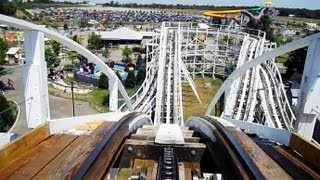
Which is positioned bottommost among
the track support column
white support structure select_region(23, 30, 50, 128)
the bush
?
the bush

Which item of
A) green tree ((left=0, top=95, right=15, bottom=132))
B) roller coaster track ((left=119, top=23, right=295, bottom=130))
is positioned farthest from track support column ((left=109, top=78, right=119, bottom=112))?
green tree ((left=0, top=95, right=15, bottom=132))

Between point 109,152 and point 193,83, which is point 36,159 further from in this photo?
point 193,83

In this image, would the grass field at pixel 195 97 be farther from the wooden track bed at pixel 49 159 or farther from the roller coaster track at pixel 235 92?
the wooden track bed at pixel 49 159

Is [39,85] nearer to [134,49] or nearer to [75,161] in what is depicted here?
[75,161]

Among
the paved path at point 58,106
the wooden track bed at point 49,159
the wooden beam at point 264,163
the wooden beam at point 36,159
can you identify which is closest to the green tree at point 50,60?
the paved path at point 58,106

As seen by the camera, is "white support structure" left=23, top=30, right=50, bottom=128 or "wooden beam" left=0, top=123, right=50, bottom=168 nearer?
"wooden beam" left=0, top=123, right=50, bottom=168

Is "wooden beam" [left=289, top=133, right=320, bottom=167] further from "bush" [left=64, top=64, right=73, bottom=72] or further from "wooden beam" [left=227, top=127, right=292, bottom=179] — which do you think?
"bush" [left=64, top=64, right=73, bottom=72]

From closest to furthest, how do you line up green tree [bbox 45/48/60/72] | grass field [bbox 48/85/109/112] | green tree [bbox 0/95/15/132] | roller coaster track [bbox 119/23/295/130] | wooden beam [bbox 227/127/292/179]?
1. wooden beam [bbox 227/127/292/179]
2. roller coaster track [bbox 119/23/295/130]
3. green tree [bbox 0/95/15/132]
4. grass field [bbox 48/85/109/112]
5. green tree [bbox 45/48/60/72]

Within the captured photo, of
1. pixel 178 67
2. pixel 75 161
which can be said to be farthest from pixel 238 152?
pixel 178 67

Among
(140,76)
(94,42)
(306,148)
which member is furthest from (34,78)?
(94,42)
